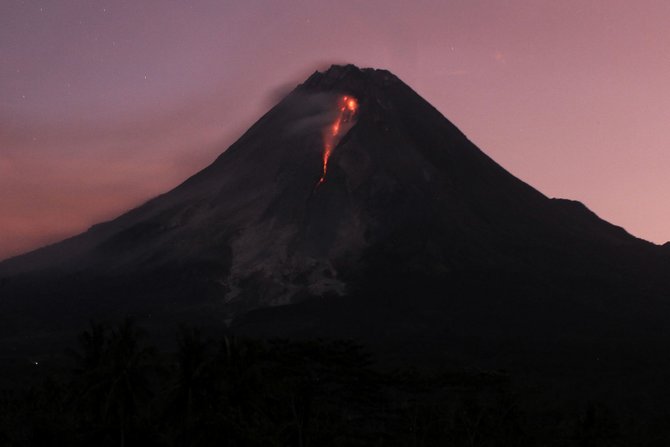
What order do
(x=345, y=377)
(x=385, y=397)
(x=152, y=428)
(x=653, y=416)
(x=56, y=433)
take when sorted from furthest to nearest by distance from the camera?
(x=653, y=416) → (x=385, y=397) → (x=345, y=377) → (x=56, y=433) → (x=152, y=428)

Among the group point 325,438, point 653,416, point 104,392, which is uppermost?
point 104,392

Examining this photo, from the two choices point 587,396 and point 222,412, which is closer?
point 222,412

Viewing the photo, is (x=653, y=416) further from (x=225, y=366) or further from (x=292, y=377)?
(x=225, y=366)

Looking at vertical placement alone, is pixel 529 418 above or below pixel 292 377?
below

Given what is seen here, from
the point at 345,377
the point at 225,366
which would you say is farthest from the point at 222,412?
the point at 345,377

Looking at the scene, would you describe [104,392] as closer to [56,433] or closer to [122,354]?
[122,354]

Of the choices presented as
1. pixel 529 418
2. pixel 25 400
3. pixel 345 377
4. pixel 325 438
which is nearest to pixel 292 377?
pixel 325 438

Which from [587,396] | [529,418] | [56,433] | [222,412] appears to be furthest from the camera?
[587,396]
